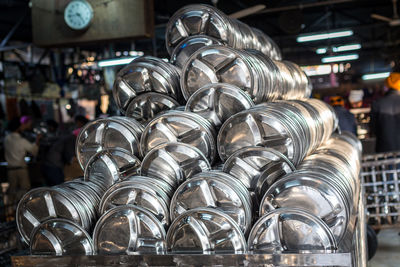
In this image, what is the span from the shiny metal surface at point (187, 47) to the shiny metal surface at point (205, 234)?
137 cm

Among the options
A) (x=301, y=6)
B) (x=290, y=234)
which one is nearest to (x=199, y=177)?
(x=290, y=234)

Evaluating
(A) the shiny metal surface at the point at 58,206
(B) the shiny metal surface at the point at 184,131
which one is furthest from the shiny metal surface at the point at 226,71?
(A) the shiny metal surface at the point at 58,206

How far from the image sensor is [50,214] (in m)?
2.56

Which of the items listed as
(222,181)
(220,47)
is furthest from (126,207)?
(220,47)

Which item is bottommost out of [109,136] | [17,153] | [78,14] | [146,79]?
[17,153]

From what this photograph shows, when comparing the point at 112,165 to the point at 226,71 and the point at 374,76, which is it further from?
the point at 374,76

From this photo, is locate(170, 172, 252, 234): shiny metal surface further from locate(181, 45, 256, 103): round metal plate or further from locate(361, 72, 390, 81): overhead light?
locate(361, 72, 390, 81): overhead light

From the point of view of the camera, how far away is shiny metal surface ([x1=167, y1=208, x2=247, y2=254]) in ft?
7.43

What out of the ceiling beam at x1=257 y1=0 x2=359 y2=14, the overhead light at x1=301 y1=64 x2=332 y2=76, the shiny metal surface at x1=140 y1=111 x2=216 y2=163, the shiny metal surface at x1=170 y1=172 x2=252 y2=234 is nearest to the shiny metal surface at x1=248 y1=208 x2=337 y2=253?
the shiny metal surface at x1=170 y1=172 x2=252 y2=234

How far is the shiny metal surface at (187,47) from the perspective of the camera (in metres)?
3.30

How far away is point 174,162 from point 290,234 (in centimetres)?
75

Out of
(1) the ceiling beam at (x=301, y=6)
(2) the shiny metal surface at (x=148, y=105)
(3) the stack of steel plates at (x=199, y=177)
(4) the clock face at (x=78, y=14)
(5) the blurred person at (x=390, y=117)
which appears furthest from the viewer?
(1) the ceiling beam at (x=301, y=6)

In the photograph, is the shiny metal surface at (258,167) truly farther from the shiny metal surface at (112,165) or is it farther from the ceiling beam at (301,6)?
the ceiling beam at (301,6)

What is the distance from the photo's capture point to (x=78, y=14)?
7488 millimetres
